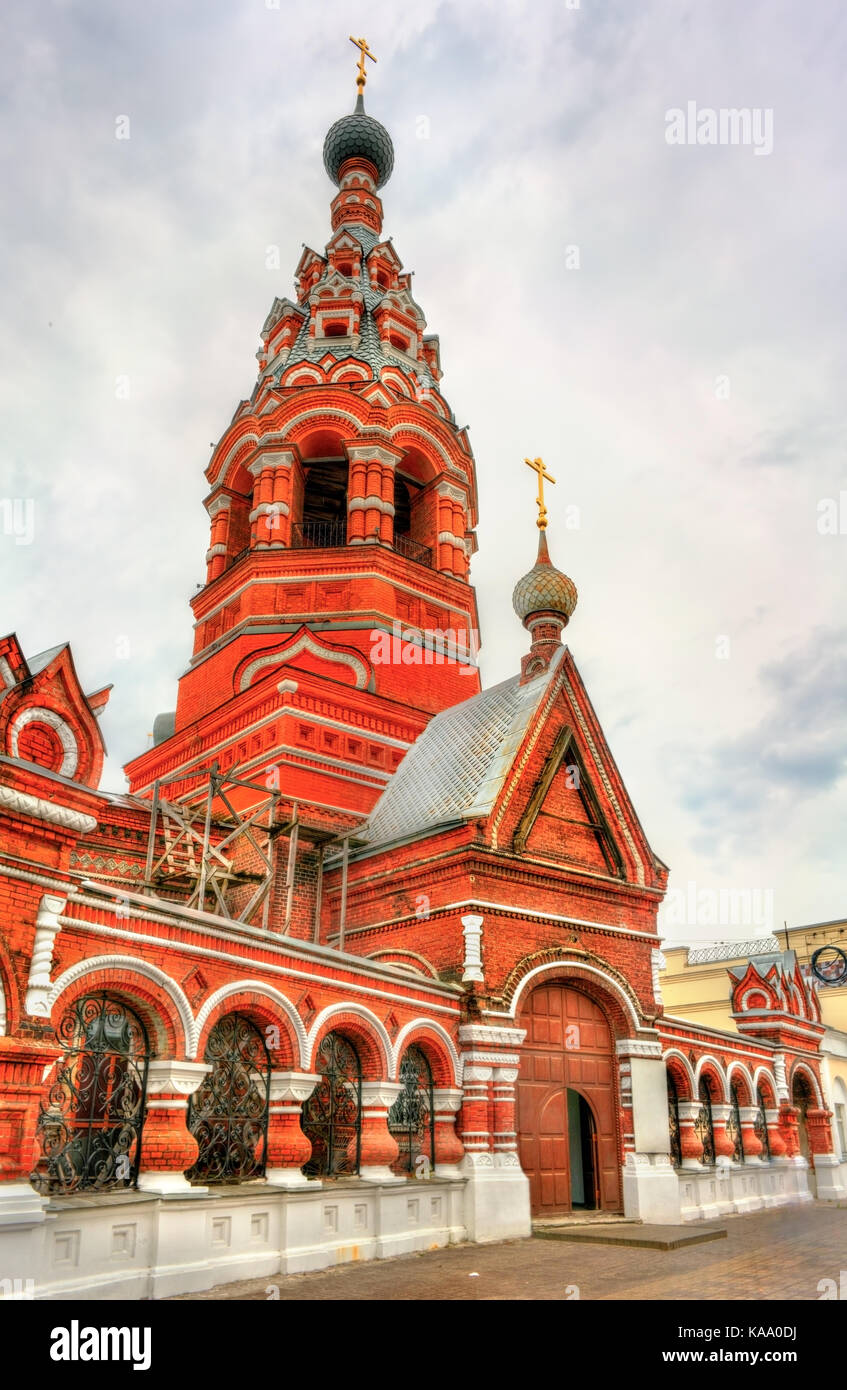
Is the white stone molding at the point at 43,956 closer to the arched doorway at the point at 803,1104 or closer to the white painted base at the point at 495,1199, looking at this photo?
the white painted base at the point at 495,1199

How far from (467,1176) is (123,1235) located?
473 centimetres

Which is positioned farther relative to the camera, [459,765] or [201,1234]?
[459,765]

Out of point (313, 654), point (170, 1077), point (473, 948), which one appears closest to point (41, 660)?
point (170, 1077)

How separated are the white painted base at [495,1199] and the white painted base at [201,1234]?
432 mm

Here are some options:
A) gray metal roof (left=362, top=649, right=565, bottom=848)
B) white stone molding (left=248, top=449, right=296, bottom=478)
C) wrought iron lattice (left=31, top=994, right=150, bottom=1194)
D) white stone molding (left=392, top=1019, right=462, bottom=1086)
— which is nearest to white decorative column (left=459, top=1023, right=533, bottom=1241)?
white stone molding (left=392, top=1019, right=462, bottom=1086)

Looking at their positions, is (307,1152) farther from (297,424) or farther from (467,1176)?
(297,424)

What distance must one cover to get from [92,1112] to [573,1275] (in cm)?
435

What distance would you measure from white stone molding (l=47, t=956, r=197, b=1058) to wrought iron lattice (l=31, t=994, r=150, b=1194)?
0.30 meters

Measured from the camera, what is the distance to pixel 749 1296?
307 inches

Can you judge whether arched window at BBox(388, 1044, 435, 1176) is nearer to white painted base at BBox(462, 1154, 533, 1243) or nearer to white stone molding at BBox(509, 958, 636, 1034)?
white painted base at BBox(462, 1154, 533, 1243)

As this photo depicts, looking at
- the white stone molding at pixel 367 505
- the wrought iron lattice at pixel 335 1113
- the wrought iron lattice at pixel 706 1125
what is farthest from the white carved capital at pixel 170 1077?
the white stone molding at pixel 367 505

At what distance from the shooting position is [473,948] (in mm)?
11562

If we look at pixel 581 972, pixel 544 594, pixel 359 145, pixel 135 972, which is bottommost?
pixel 135 972

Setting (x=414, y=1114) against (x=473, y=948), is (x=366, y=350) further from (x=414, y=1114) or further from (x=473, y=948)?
(x=414, y=1114)
